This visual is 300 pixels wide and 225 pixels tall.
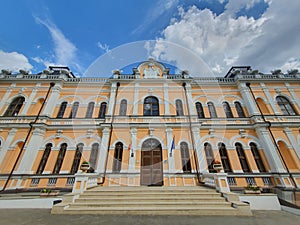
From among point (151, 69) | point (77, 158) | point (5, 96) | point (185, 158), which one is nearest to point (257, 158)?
point (185, 158)

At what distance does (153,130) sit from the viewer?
1120 cm

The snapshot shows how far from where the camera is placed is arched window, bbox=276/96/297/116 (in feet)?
40.9

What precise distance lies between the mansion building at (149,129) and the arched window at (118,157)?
0.08 meters

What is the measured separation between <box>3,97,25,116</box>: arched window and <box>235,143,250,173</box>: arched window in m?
19.7

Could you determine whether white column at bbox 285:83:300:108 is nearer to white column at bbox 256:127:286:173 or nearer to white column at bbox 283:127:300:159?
white column at bbox 283:127:300:159

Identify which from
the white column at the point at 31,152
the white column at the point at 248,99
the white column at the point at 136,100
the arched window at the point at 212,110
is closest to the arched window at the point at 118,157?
the white column at the point at 136,100

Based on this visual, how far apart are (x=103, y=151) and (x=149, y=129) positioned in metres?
3.96

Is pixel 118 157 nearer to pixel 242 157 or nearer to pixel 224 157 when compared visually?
pixel 224 157

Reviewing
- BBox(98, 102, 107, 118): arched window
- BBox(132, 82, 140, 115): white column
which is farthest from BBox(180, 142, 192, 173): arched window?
BBox(98, 102, 107, 118): arched window

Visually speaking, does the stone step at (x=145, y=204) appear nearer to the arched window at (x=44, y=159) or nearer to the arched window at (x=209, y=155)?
the arched window at (x=209, y=155)

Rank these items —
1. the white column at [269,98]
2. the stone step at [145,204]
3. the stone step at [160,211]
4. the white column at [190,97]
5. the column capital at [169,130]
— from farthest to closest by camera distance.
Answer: the white column at [269,98] → the white column at [190,97] → the column capital at [169,130] → the stone step at [145,204] → the stone step at [160,211]

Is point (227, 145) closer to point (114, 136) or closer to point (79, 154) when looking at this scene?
point (114, 136)

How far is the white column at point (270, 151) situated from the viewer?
980cm

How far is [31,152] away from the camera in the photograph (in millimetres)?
10266
